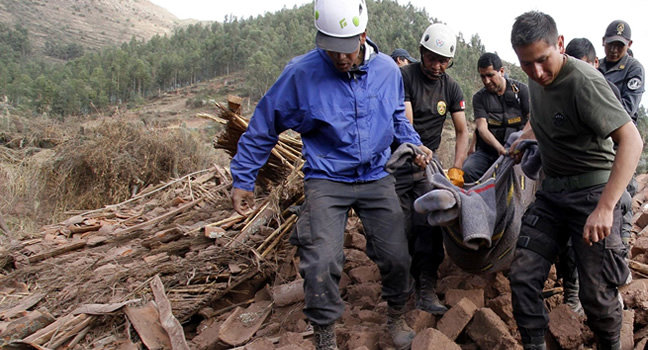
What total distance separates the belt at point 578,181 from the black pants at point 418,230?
0.90 meters

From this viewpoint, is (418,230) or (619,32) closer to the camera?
(418,230)

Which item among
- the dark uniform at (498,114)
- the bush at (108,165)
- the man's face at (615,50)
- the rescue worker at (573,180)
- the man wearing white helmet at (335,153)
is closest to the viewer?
the rescue worker at (573,180)

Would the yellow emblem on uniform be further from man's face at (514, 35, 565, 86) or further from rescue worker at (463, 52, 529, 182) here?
man's face at (514, 35, 565, 86)

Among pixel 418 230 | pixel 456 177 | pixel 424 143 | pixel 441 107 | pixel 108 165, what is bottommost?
pixel 108 165

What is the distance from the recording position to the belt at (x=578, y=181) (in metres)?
2.51

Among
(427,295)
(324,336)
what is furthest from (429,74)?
(324,336)

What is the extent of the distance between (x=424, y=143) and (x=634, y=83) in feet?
7.16

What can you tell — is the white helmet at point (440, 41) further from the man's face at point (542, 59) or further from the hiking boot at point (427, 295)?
the hiking boot at point (427, 295)

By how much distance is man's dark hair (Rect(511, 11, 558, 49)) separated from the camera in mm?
2283

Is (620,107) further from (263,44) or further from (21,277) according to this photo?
(263,44)

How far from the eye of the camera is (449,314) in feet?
9.75

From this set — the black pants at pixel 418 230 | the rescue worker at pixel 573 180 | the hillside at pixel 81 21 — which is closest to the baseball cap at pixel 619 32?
the rescue worker at pixel 573 180

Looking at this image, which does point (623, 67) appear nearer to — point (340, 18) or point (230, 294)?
point (340, 18)

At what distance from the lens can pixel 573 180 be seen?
256cm
